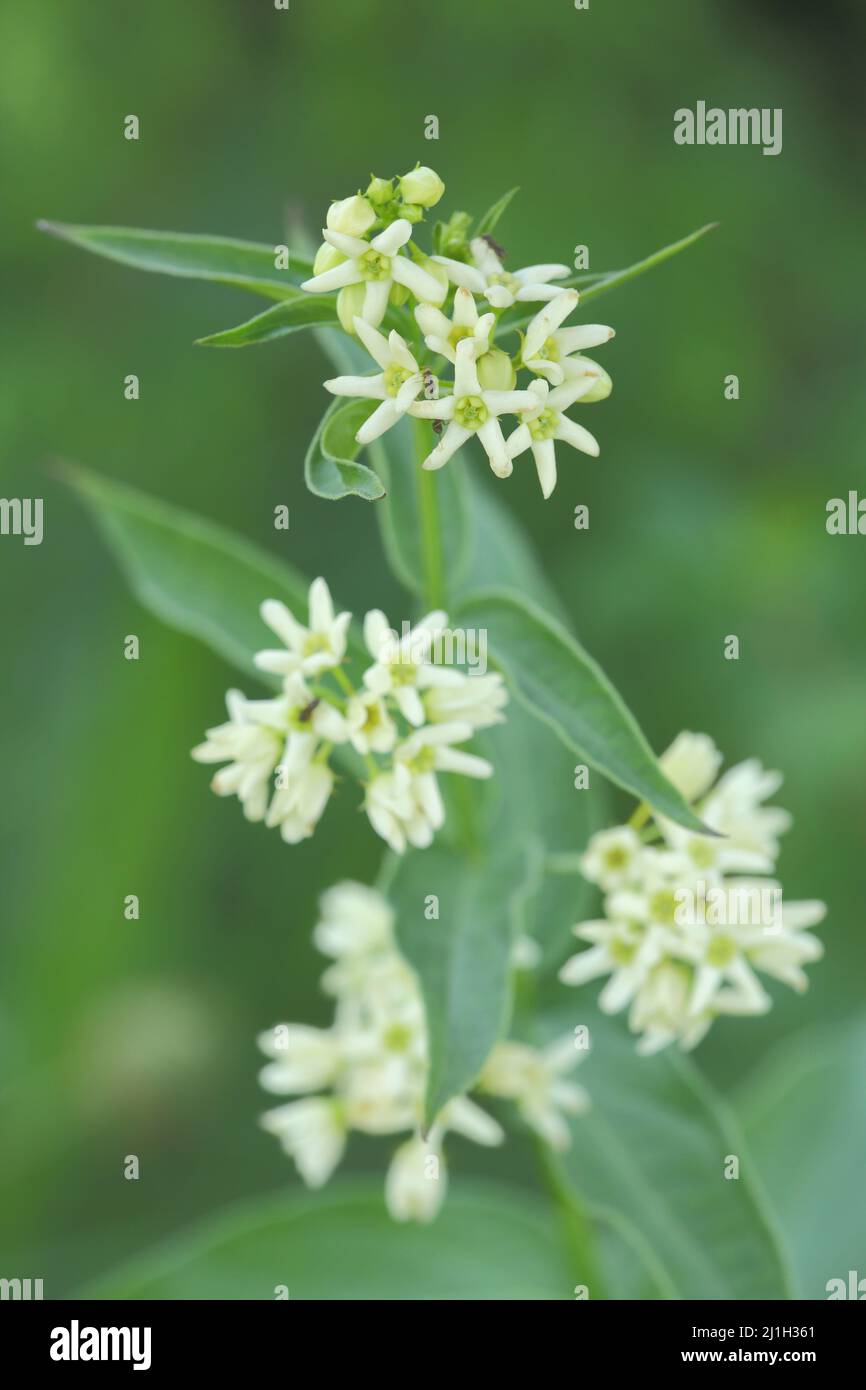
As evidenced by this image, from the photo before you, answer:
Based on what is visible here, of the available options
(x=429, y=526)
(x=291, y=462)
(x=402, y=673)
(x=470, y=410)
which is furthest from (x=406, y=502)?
(x=291, y=462)

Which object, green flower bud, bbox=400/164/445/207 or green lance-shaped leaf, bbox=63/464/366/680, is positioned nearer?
green flower bud, bbox=400/164/445/207

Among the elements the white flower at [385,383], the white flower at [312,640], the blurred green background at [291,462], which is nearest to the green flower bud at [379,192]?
the white flower at [385,383]

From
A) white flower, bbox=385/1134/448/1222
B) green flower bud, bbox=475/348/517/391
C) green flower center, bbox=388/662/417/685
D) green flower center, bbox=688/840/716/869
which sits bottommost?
white flower, bbox=385/1134/448/1222

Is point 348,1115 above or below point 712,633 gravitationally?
below

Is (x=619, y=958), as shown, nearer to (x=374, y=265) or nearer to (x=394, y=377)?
(x=394, y=377)

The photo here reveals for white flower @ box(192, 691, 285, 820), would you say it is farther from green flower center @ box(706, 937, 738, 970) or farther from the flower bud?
green flower center @ box(706, 937, 738, 970)

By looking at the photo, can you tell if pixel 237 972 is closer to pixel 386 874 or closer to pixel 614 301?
pixel 386 874

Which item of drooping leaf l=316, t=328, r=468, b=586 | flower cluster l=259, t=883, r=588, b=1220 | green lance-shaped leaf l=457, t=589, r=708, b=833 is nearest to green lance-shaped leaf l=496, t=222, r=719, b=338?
drooping leaf l=316, t=328, r=468, b=586
